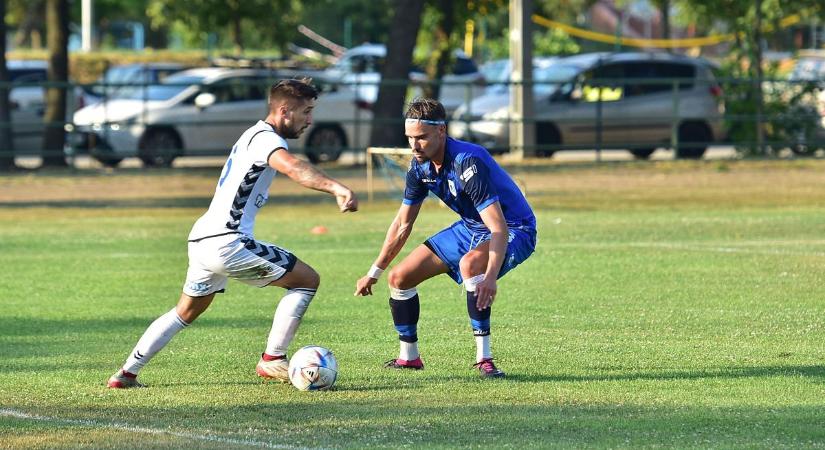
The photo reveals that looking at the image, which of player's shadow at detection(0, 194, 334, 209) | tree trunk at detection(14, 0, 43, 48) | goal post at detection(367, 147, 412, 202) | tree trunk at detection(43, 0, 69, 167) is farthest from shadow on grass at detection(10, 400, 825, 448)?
tree trunk at detection(14, 0, 43, 48)

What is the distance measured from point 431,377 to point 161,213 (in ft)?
40.9

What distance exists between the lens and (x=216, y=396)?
7.47 m

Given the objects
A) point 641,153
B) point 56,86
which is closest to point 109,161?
point 56,86

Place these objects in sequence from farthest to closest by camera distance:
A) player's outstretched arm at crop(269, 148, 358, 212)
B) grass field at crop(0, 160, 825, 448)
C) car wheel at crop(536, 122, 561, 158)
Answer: car wheel at crop(536, 122, 561, 158)
player's outstretched arm at crop(269, 148, 358, 212)
grass field at crop(0, 160, 825, 448)

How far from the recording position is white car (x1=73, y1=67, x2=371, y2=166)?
87.5 ft

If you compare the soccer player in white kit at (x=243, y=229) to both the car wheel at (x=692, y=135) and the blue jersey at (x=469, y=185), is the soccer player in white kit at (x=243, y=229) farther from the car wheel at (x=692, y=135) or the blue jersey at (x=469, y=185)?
the car wheel at (x=692, y=135)

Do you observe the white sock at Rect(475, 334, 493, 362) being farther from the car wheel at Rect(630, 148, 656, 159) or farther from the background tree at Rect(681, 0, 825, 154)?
the car wheel at Rect(630, 148, 656, 159)

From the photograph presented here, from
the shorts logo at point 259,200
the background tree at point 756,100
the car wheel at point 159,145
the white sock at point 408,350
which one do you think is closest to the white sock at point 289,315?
the shorts logo at point 259,200

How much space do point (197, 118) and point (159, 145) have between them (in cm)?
93

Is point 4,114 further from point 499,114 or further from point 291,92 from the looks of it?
point 291,92

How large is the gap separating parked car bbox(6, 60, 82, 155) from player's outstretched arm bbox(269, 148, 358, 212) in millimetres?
18467

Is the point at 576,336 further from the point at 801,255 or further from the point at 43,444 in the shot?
the point at 801,255

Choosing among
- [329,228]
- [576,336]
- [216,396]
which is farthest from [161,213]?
[216,396]

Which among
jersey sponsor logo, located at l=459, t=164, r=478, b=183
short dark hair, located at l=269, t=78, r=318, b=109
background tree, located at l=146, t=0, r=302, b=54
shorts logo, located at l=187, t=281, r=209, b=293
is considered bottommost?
shorts logo, located at l=187, t=281, r=209, b=293
